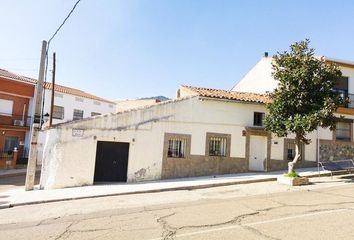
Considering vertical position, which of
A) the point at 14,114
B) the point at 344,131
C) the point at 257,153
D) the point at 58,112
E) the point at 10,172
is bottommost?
the point at 10,172

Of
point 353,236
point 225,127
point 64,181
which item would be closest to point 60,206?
point 64,181

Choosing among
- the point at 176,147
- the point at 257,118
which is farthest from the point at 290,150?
the point at 176,147

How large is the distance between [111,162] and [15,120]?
15.7m

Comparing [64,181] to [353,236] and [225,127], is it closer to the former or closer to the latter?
[225,127]

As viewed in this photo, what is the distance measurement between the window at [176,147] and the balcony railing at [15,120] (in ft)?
55.6

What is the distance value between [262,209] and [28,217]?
6.89m

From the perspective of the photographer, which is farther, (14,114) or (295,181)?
(14,114)

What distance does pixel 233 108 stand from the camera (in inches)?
688

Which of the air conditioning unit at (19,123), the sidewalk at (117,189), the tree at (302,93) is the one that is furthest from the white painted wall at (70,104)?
the tree at (302,93)

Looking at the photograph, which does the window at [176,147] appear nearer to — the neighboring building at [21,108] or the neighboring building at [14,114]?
the neighboring building at [21,108]

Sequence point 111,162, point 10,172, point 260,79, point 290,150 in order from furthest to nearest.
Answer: point 10,172
point 260,79
point 290,150
point 111,162

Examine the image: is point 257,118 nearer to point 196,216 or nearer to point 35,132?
point 196,216

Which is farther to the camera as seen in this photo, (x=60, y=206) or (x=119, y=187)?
(x=119, y=187)

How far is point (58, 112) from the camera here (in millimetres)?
29672
